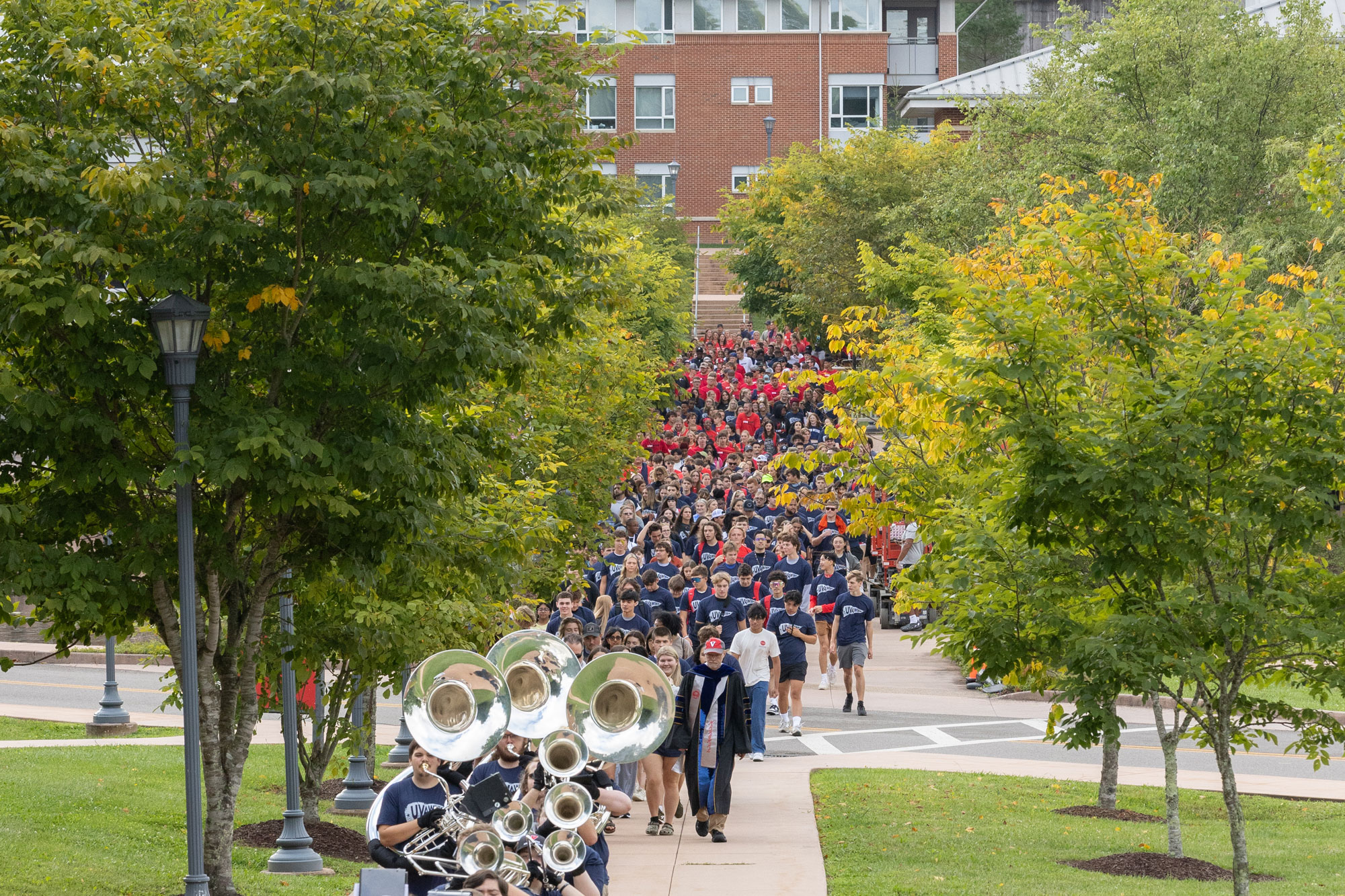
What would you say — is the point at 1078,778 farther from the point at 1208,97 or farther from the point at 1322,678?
the point at 1208,97

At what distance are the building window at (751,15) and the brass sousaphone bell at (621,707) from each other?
7336cm

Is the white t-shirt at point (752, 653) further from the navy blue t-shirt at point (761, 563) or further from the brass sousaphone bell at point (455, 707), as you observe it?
the brass sousaphone bell at point (455, 707)

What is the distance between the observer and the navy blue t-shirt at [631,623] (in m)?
16.9

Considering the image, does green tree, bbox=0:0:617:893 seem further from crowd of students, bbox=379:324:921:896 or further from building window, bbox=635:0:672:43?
building window, bbox=635:0:672:43

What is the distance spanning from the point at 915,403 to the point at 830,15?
223ft

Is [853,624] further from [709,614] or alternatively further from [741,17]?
[741,17]

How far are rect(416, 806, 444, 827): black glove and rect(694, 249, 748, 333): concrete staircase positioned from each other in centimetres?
5892

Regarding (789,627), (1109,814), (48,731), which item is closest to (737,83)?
(48,731)

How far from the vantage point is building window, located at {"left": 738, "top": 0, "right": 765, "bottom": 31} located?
7776 cm

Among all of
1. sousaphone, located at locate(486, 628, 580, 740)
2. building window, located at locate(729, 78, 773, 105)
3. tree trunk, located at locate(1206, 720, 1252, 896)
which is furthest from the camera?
building window, located at locate(729, 78, 773, 105)

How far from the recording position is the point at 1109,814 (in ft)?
48.8

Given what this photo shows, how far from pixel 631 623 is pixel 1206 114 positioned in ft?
60.3

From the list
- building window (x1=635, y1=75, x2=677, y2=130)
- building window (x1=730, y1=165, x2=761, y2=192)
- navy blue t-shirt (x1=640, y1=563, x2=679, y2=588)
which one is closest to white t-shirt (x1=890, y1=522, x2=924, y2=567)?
navy blue t-shirt (x1=640, y1=563, x2=679, y2=588)

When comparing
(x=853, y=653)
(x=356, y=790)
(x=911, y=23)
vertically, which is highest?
(x=911, y=23)
